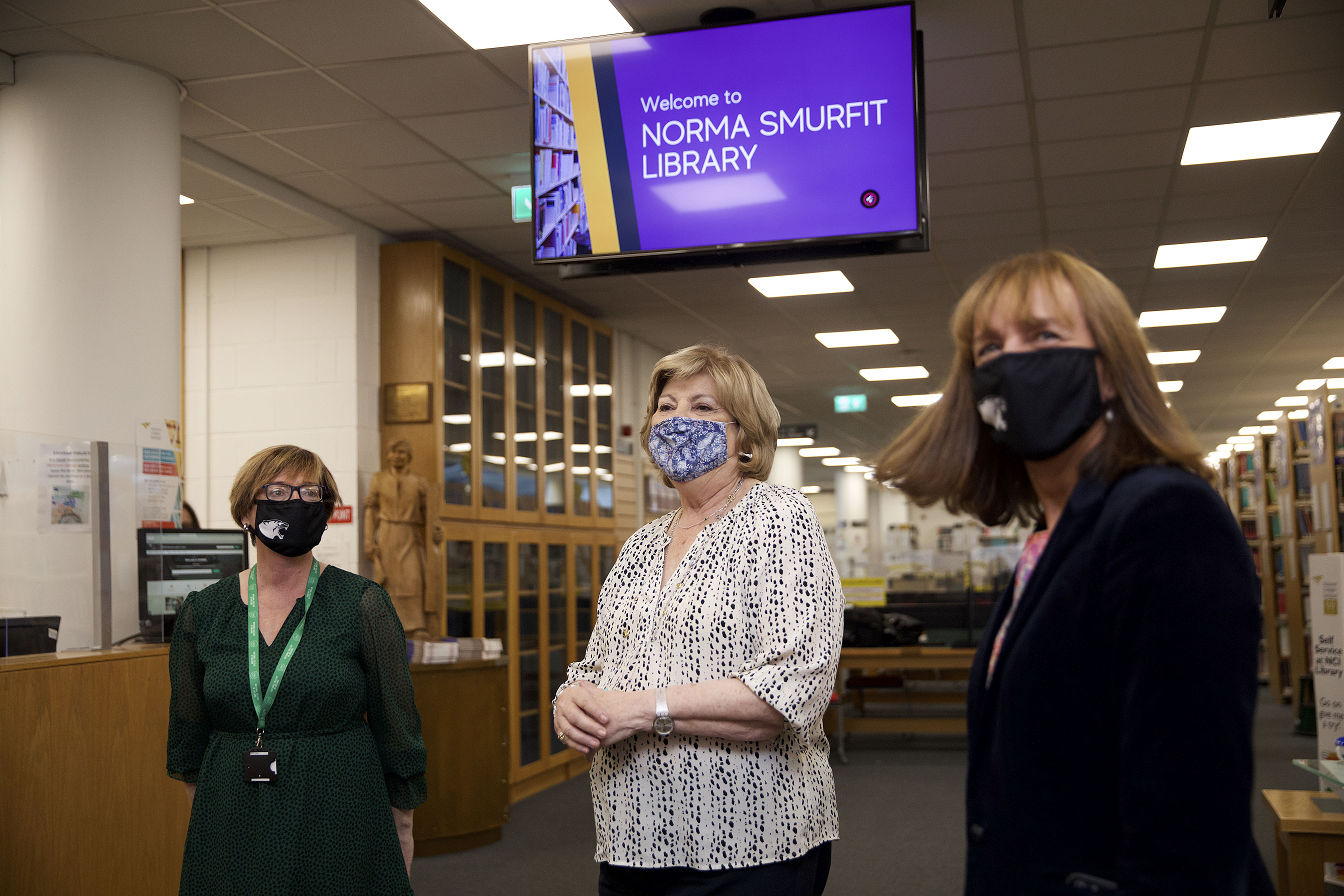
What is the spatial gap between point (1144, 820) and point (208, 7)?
12.7ft

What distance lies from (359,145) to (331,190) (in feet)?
2.30

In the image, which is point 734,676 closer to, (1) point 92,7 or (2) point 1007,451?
(2) point 1007,451

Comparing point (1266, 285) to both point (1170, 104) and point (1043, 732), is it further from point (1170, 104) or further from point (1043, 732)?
point (1043, 732)

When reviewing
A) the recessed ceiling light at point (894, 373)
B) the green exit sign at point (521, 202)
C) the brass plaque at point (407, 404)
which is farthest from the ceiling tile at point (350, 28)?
the recessed ceiling light at point (894, 373)

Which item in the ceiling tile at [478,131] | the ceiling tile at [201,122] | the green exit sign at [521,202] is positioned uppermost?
the ceiling tile at [201,122]

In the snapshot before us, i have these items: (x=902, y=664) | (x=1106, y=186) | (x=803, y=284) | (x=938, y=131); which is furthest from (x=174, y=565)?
(x=902, y=664)

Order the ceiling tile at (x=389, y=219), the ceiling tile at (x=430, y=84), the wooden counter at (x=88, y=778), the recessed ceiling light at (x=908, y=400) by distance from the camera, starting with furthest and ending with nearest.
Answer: the recessed ceiling light at (x=908, y=400)
the ceiling tile at (x=389, y=219)
the ceiling tile at (x=430, y=84)
the wooden counter at (x=88, y=778)

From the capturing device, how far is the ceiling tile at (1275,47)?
4082 mm

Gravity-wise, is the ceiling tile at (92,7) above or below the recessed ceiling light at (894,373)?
above

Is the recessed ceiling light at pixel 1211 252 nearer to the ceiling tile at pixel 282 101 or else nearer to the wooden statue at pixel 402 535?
the wooden statue at pixel 402 535

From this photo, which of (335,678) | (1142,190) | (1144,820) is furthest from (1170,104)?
(1144,820)

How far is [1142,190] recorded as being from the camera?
19.4ft

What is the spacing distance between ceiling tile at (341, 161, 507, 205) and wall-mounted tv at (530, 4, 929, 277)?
1943 millimetres

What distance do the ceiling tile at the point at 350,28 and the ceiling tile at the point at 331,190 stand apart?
1.38 metres
